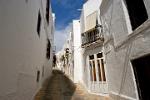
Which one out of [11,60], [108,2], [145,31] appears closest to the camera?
[11,60]

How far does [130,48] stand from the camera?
753 cm

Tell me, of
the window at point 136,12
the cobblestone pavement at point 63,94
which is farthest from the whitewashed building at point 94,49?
the window at point 136,12

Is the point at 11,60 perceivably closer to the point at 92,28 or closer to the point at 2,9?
the point at 2,9

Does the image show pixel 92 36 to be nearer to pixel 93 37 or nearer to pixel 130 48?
pixel 93 37

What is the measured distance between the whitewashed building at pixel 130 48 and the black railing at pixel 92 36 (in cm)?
281

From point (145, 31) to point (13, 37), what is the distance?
492 cm

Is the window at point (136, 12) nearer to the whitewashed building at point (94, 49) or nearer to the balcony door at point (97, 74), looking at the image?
the whitewashed building at point (94, 49)

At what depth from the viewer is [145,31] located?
6.08 m

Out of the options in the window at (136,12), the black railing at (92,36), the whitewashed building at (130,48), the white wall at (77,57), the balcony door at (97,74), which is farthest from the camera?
the white wall at (77,57)

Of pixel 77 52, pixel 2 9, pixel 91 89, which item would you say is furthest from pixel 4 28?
pixel 77 52

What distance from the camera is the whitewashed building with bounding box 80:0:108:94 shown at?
13.0 m

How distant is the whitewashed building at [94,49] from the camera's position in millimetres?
12961

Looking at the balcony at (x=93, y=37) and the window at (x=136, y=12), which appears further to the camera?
the balcony at (x=93, y=37)

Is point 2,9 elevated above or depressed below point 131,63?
above
